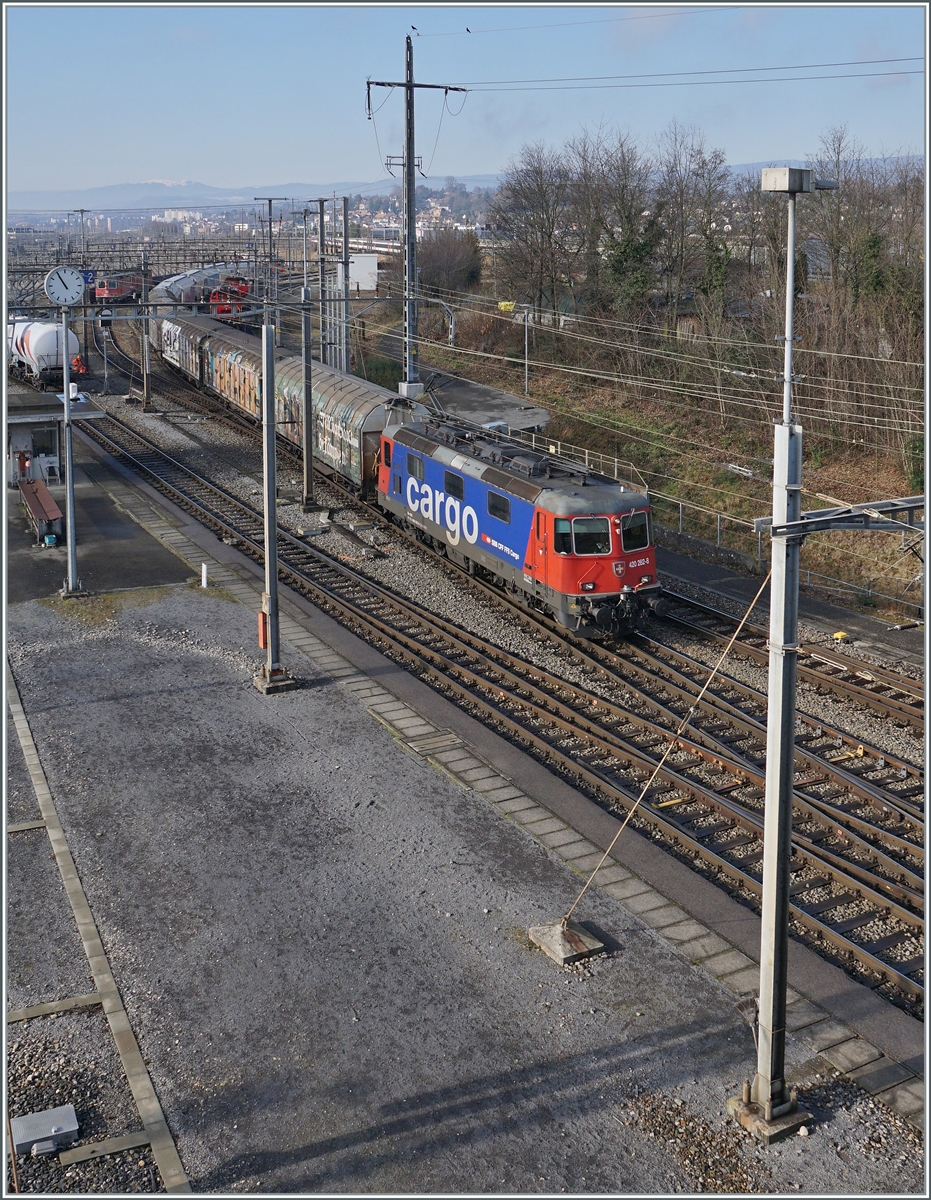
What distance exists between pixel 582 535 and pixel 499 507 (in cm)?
243

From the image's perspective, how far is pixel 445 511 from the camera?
2417 centimetres

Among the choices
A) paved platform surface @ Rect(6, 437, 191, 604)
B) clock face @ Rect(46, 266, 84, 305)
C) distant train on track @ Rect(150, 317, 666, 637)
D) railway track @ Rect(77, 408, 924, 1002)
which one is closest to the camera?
railway track @ Rect(77, 408, 924, 1002)

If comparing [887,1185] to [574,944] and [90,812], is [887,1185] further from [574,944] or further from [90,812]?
[90,812]

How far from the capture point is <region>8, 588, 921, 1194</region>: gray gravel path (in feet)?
29.3

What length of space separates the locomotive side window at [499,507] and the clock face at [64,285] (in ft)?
28.6

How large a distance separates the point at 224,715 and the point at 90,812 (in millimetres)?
3387

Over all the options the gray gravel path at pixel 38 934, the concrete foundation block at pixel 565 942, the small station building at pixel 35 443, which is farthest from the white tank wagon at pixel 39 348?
the concrete foundation block at pixel 565 942

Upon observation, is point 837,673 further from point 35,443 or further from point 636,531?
point 35,443

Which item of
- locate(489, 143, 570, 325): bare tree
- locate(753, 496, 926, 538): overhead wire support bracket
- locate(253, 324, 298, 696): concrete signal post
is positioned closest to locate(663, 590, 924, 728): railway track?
locate(253, 324, 298, 696): concrete signal post

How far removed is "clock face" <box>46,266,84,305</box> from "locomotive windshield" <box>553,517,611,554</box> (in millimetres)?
10199

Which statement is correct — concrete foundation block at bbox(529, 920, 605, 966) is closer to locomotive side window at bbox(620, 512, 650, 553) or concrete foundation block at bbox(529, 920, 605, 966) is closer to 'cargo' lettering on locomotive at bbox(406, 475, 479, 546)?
locomotive side window at bbox(620, 512, 650, 553)

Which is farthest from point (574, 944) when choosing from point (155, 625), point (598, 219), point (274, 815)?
point (598, 219)

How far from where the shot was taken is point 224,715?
57.7 feet

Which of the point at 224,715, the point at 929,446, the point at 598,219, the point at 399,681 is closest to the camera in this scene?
the point at 929,446
